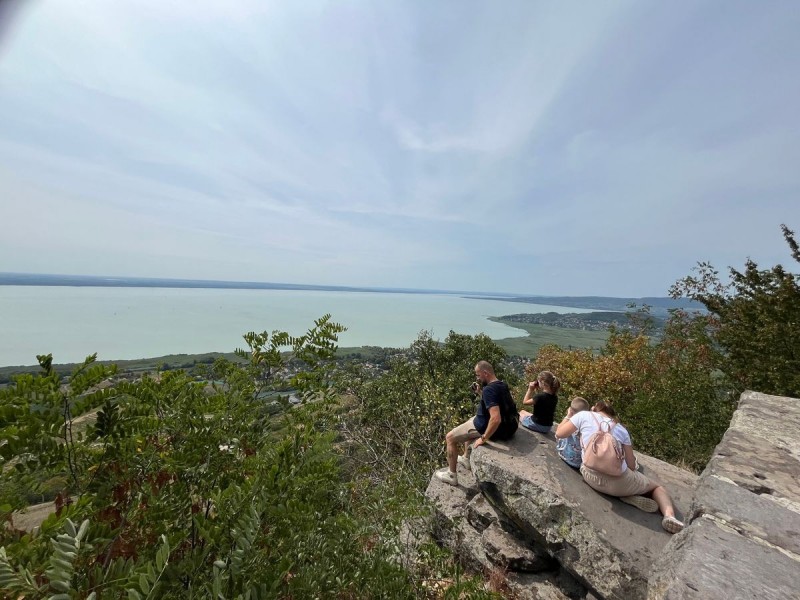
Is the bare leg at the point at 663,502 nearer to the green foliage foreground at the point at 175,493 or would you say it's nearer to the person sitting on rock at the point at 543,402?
the person sitting on rock at the point at 543,402

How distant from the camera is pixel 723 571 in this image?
220 cm

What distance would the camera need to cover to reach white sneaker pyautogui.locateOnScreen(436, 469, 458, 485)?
7.04 m

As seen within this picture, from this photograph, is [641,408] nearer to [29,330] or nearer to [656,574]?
[656,574]

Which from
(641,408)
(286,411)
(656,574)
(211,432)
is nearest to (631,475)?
(656,574)

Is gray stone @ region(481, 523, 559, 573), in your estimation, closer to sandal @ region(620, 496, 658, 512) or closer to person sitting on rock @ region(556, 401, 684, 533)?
person sitting on rock @ region(556, 401, 684, 533)

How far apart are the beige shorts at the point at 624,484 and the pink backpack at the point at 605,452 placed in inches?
4.6

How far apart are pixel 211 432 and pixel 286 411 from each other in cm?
71

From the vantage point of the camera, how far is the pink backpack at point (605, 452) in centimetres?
506

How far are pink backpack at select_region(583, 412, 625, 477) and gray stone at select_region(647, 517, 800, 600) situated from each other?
2560mm

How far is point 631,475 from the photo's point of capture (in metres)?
5.16

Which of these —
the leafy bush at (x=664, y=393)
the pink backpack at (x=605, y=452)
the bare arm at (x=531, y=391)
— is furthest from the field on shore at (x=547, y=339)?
the pink backpack at (x=605, y=452)

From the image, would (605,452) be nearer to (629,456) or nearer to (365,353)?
(629,456)

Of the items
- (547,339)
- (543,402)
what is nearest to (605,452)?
(543,402)

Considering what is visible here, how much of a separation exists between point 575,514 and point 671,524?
1.25m
